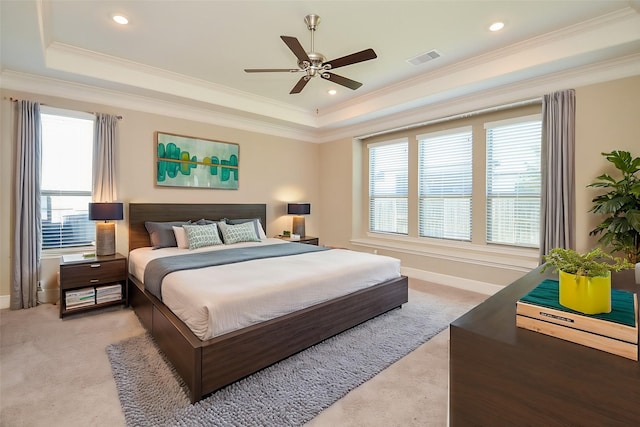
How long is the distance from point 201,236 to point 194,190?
1.10m

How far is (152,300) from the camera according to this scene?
269 centimetres

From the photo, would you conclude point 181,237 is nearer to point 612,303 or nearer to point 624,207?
point 612,303

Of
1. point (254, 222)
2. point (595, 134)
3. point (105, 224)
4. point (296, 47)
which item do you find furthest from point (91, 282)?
point (595, 134)

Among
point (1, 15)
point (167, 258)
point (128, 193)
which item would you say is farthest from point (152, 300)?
point (1, 15)

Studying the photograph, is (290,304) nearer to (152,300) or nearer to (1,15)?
(152,300)

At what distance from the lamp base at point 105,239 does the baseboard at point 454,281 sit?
14.2 feet

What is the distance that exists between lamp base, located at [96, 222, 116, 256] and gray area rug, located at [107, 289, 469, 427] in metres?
1.52

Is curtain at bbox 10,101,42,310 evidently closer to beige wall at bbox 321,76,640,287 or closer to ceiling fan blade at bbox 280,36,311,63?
ceiling fan blade at bbox 280,36,311,63

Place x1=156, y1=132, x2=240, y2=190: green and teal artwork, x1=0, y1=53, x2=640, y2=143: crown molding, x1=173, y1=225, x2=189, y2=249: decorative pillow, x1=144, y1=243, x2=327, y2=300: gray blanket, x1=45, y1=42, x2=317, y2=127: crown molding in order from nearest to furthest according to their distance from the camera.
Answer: x1=144, y1=243, x2=327, y2=300: gray blanket < x1=0, y1=53, x2=640, y2=143: crown molding < x1=45, y1=42, x2=317, y2=127: crown molding < x1=173, y1=225, x2=189, y2=249: decorative pillow < x1=156, y1=132, x2=240, y2=190: green and teal artwork

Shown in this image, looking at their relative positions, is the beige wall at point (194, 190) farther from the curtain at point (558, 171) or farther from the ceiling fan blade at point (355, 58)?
the curtain at point (558, 171)

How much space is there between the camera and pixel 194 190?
4699 millimetres

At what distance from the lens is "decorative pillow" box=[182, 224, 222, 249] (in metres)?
3.87

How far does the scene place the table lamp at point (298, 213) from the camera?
555cm

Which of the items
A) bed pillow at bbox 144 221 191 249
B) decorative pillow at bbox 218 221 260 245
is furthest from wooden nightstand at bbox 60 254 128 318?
decorative pillow at bbox 218 221 260 245
